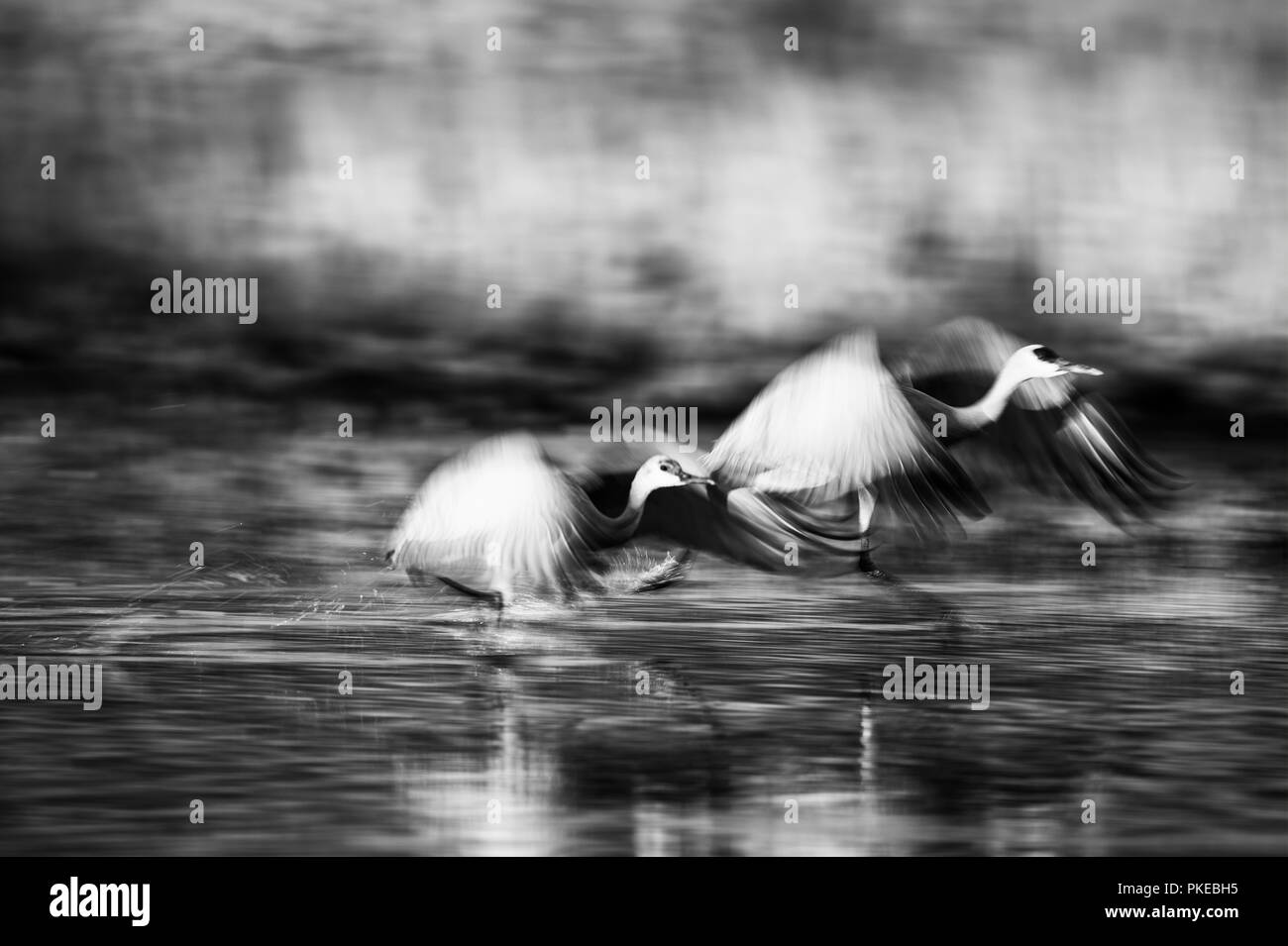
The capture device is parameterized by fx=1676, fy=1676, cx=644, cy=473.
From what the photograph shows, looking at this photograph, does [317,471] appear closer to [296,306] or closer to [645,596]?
[296,306]

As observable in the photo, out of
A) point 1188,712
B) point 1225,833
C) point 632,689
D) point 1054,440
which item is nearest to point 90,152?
point 632,689

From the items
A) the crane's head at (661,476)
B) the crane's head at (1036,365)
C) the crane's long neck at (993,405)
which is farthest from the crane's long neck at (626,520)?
the crane's head at (1036,365)

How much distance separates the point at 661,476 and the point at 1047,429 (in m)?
2.36

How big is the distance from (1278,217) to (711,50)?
399 centimetres

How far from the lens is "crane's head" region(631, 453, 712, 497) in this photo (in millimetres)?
8719

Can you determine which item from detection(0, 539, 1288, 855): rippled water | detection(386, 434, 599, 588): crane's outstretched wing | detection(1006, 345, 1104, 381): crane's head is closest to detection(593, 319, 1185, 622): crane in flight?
detection(1006, 345, 1104, 381): crane's head

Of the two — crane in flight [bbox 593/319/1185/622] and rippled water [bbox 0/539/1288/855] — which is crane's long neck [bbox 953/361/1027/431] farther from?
rippled water [bbox 0/539/1288/855]

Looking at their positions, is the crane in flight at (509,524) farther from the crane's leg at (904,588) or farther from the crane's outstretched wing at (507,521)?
the crane's leg at (904,588)

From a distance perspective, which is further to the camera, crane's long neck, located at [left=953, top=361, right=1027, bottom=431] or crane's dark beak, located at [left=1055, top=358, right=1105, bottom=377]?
crane's long neck, located at [left=953, top=361, right=1027, bottom=431]

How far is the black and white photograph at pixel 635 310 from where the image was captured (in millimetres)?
9570

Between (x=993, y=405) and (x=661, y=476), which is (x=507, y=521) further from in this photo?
(x=993, y=405)

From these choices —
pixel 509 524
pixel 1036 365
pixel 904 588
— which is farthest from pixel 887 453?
pixel 509 524

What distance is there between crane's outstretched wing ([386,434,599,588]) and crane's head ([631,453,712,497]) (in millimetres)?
428

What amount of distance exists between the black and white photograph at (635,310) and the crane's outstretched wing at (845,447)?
30 centimetres
